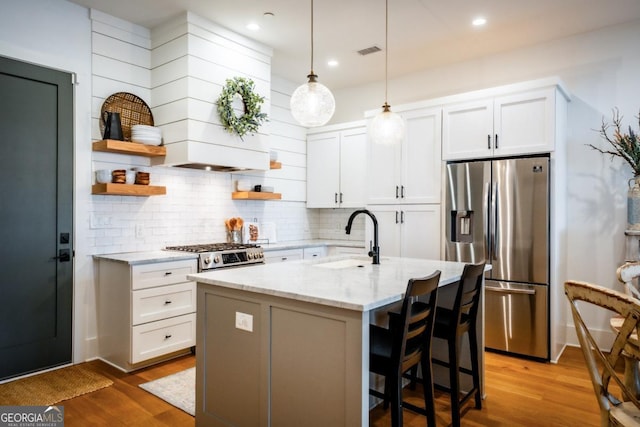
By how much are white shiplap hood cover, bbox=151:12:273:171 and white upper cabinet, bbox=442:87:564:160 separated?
7.04 ft

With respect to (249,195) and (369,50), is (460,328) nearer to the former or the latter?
(249,195)

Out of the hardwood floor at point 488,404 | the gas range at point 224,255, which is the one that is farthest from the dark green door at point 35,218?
the gas range at point 224,255

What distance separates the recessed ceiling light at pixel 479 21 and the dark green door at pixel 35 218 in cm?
360

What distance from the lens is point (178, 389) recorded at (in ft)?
9.78

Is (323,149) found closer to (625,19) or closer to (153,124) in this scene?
(153,124)

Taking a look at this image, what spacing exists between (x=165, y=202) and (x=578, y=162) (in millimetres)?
4074

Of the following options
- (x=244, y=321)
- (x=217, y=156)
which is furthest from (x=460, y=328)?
(x=217, y=156)

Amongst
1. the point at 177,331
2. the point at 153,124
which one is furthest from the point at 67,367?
the point at 153,124

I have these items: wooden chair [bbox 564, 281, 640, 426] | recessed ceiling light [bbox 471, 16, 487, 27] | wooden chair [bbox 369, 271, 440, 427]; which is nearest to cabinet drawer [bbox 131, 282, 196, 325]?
wooden chair [bbox 369, 271, 440, 427]

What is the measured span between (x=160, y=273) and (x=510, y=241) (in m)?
3.07

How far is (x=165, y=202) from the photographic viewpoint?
4.12 meters

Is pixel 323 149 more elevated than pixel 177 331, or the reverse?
pixel 323 149

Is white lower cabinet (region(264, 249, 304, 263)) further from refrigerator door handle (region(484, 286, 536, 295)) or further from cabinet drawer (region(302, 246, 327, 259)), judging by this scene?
refrigerator door handle (region(484, 286, 536, 295))

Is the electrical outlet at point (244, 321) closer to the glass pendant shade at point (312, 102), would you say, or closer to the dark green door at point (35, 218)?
the glass pendant shade at point (312, 102)
